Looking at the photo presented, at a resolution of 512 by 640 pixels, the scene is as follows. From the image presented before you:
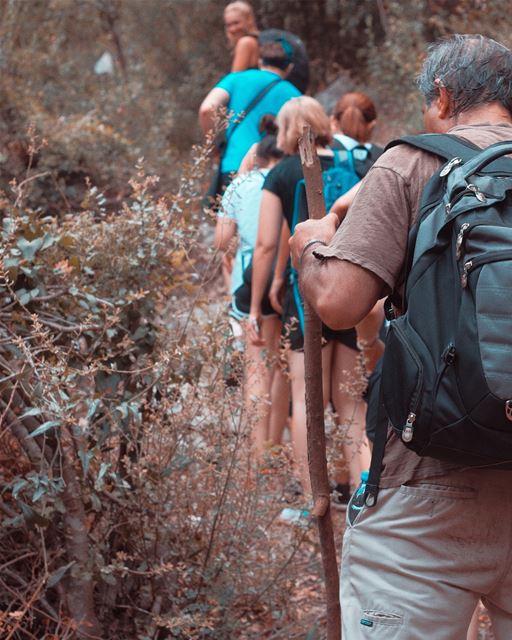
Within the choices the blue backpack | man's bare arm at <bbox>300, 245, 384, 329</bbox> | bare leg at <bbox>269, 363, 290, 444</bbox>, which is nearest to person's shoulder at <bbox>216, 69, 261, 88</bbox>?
the blue backpack

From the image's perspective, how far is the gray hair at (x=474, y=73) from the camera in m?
2.23

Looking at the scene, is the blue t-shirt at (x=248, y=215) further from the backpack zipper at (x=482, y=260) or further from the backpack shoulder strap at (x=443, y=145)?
the backpack zipper at (x=482, y=260)

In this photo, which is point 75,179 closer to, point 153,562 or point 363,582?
point 153,562

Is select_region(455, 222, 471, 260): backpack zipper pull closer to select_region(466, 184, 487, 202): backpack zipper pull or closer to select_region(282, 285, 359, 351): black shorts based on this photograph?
select_region(466, 184, 487, 202): backpack zipper pull

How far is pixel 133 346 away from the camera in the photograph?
3.27 meters

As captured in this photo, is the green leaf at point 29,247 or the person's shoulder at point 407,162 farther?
the green leaf at point 29,247

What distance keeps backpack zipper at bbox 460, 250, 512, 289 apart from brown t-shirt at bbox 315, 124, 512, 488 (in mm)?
216

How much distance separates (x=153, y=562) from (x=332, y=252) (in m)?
1.50

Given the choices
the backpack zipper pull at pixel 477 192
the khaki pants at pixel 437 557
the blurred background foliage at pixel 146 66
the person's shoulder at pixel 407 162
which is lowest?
the blurred background foliage at pixel 146 66

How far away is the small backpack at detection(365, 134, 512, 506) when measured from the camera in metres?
1.84

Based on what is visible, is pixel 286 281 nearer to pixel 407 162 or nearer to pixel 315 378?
pixel 315 378

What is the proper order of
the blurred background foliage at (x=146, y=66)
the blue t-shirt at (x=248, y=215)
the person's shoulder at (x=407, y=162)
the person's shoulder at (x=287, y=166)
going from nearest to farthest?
1. the person's shoulder at (x=407, y=162)
2. the person's shoulder at (x=287, y=166)
3. the blue t-shirt at (x=248, y=215)
4. the blurred background foliage at (x=146, y=66)

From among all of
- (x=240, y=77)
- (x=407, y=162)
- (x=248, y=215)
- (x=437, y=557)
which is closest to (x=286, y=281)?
(x=248, y=215)

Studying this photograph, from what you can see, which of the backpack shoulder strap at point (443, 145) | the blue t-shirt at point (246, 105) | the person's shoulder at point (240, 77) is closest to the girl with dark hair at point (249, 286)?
the blue t-shirt at point (246, 105)
